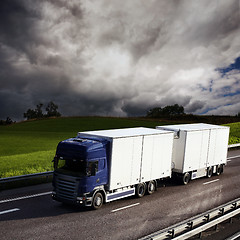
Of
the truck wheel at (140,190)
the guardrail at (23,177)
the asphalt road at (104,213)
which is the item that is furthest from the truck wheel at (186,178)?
the guardrail at (23,177)

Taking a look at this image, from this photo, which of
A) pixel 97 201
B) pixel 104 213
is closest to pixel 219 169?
pixel 97 201

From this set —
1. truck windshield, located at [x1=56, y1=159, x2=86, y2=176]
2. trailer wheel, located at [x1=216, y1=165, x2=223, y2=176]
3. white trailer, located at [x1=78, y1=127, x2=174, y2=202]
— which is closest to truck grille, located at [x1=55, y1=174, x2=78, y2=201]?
truck windshield, located at [x1=56, y1=159, x2=86, y2=176]

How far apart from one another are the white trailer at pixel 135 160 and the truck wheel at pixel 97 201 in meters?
0.33

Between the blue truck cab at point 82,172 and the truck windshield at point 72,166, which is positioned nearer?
the blue truck cab at point 82,172

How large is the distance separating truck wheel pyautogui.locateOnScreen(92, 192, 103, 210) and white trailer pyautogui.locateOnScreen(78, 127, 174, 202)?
334 mm

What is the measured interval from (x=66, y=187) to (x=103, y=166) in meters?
1.94

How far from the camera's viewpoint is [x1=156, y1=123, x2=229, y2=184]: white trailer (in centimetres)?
1911

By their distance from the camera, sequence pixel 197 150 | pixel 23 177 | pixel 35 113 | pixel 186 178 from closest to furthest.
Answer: pixel 23 177 → pixel 186 178 → pixel 197 150 → pixel 35 113

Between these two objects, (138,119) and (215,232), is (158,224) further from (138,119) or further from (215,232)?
(138,119)

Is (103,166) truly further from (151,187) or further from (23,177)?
(23,177)

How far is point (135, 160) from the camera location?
1586 centimetres

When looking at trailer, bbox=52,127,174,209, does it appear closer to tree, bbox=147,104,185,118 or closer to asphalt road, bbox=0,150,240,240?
asphalt road, bbox=0,150,240,240

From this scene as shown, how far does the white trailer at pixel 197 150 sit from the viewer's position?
19.1 meters

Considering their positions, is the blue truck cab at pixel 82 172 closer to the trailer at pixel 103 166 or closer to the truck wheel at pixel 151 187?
the trailer at pixel 103 166
